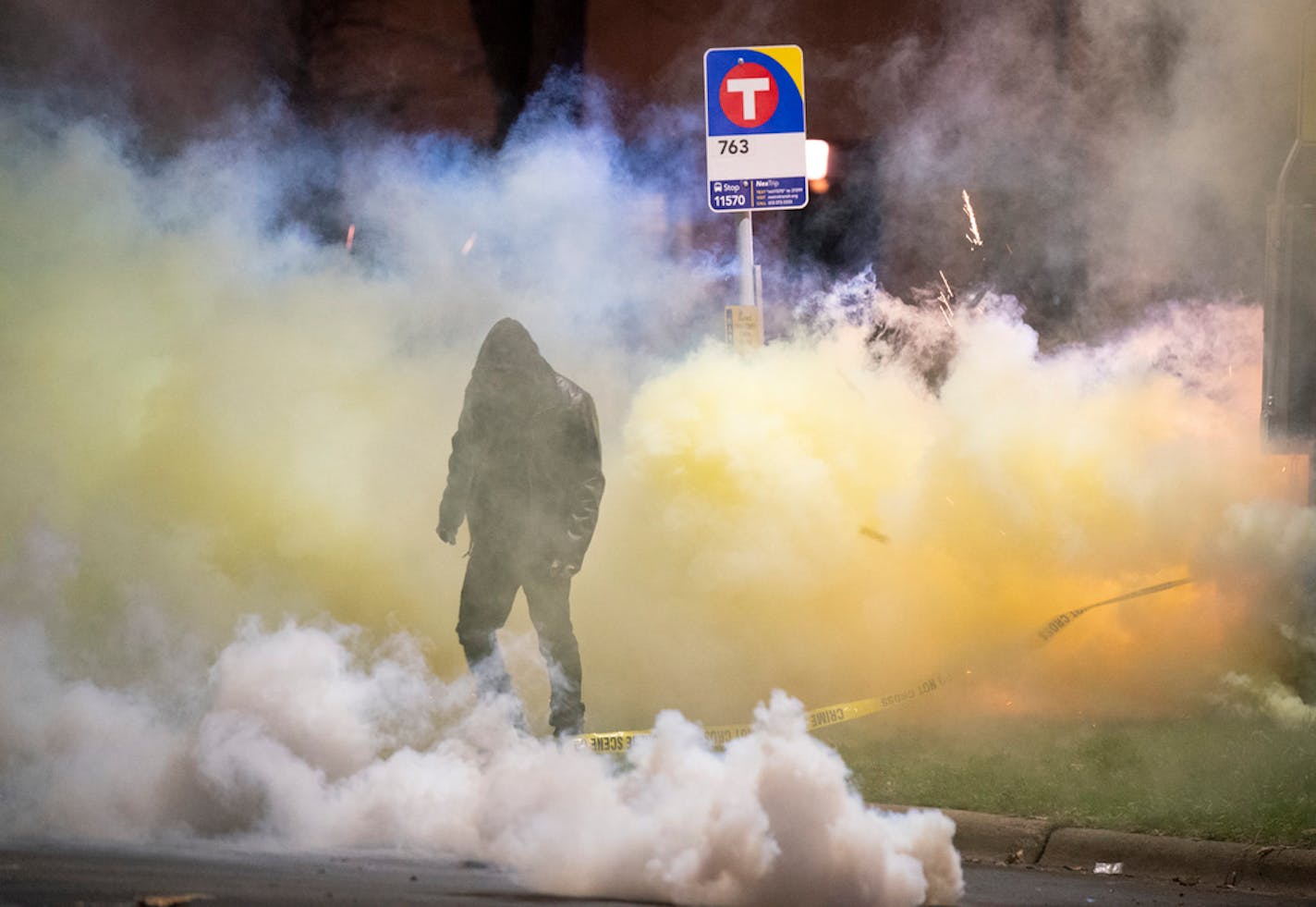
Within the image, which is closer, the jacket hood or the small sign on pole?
the jacket hood

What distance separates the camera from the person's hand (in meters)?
8.23

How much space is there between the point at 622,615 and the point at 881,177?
157 inches

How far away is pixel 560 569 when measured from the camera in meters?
8.23

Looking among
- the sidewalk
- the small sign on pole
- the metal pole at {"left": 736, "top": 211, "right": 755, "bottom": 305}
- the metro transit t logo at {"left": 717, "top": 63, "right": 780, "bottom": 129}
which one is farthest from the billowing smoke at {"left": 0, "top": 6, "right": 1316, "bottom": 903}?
the sidewalk

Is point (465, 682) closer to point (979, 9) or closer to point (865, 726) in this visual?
point (865, 726)

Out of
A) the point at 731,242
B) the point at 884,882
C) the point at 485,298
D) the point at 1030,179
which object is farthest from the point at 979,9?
the point at 884,882

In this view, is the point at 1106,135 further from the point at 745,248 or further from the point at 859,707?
the point at 859,707

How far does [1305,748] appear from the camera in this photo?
7.86 m

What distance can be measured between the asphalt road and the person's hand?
2.01m

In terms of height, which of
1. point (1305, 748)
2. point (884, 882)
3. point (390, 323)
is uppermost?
point (390, 323)

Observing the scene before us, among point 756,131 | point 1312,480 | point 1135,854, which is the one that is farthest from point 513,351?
point 1312,480

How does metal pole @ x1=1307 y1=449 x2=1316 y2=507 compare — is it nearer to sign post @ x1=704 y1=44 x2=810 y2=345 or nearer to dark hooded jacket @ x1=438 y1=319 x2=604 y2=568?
sign post @ x1=704 y1=44 x2=810 y2=345

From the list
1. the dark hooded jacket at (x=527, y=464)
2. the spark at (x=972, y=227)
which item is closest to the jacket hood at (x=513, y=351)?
the dark hooded jacket at (x=527, y=464)

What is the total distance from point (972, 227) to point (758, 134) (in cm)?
255
